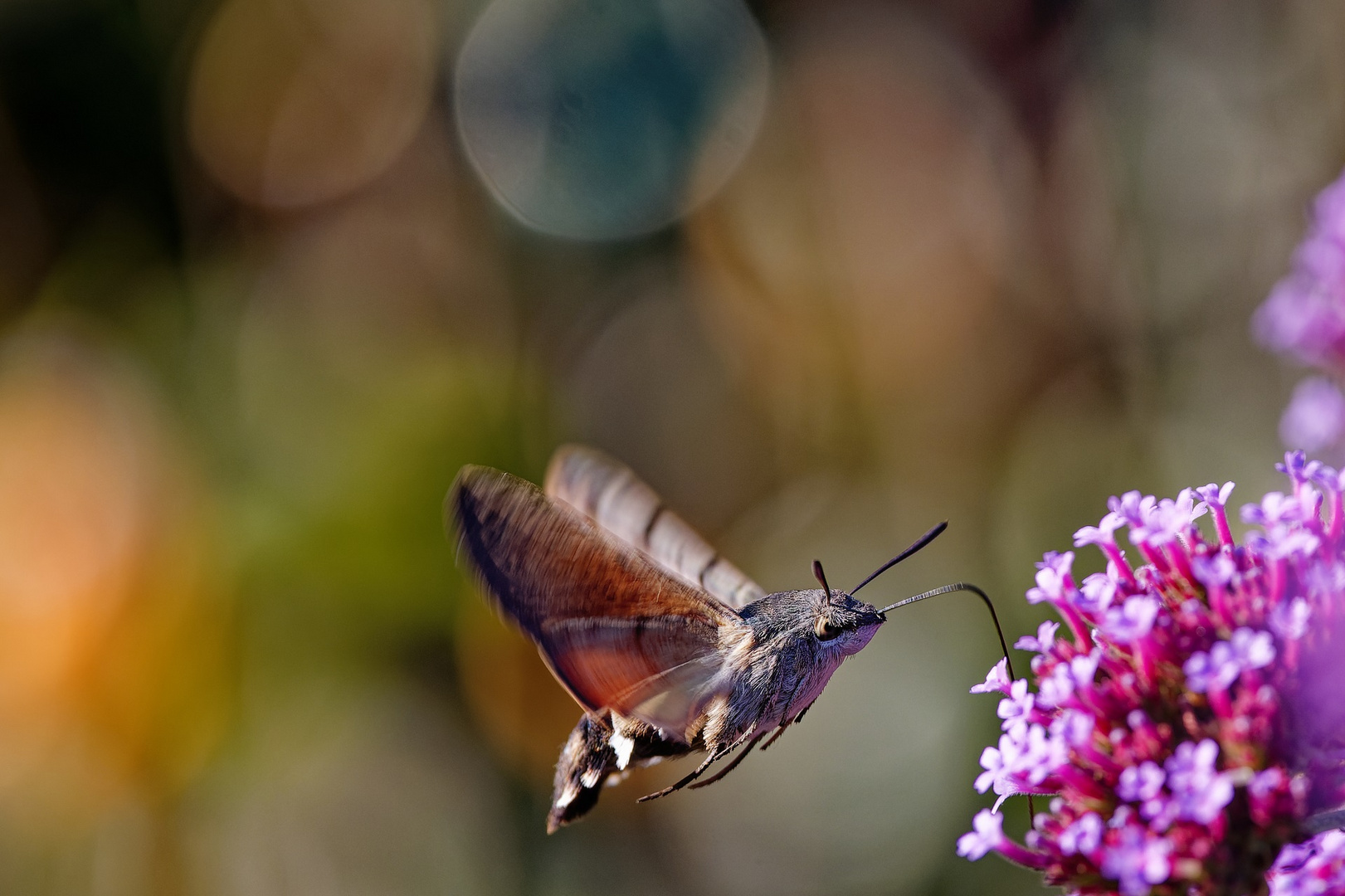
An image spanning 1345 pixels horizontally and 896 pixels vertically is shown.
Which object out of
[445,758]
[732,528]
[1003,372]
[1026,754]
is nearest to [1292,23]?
[1003,372]

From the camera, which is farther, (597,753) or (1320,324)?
(1320,324)

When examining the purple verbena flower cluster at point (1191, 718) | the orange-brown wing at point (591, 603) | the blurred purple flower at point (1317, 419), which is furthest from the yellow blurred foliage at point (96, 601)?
the blurred purple flower at point (1317, 419)

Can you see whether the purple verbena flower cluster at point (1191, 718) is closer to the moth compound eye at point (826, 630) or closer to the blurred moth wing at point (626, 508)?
the moth compound eye at point (826, 630)

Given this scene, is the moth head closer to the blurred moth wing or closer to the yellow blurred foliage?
the blurred moth wing

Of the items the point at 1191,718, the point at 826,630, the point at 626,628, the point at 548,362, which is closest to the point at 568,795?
the point at 626,628

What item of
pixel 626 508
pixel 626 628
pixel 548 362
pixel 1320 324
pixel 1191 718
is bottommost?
pixel 1191 718

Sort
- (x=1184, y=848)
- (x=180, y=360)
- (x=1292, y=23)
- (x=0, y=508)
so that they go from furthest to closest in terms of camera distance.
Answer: (x=180, y=360)
(x=0, y=508)
(x=1292, y=23)
(x=1184, y=848)

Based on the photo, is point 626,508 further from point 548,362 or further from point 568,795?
point 548,362

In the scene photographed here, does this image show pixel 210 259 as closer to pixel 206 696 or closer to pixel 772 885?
pixel 206 696
